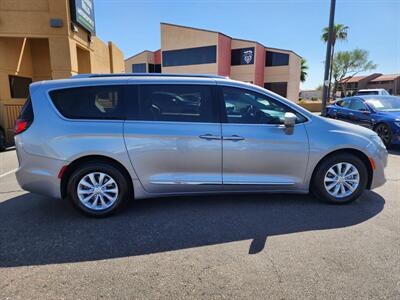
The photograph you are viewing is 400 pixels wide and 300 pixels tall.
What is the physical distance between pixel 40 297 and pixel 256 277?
71.7 inches

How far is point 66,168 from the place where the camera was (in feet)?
11.5

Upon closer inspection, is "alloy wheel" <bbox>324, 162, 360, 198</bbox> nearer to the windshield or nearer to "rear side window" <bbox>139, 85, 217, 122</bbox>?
"rear side window" <bbox>139, 85, 217, 122</bbox>

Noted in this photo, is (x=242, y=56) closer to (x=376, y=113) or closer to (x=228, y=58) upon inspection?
(x=228, y=58)

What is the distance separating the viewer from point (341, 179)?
3.92m

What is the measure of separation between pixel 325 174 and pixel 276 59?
32.0 meters

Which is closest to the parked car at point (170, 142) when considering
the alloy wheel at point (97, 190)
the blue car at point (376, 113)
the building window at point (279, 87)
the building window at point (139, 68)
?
the alloy wheel at point (97, 190)

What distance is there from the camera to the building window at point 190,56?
1215 inches

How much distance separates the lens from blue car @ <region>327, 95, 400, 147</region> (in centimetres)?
760

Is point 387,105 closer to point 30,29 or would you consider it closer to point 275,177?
point 275,177

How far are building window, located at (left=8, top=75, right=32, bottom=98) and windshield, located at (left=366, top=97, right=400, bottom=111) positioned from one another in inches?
502

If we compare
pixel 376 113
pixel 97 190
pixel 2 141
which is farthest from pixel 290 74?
pixel 97 190

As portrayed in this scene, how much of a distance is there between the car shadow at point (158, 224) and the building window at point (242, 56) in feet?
96.9

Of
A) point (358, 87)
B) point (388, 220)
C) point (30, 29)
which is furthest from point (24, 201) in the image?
point (358, 87)

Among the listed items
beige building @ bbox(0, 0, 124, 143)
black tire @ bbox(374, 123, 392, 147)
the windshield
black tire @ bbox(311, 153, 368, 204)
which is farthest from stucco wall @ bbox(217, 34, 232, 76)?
black tire @ bbox(311, 153, 368, 204)
